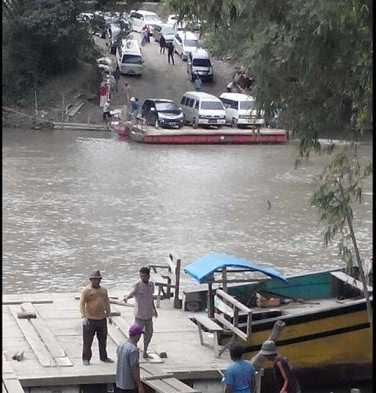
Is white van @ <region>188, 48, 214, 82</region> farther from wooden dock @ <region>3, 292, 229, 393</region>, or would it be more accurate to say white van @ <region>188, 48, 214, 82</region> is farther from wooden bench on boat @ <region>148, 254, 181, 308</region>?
wooden dock @ <region>3, 292, 229, 393</region>

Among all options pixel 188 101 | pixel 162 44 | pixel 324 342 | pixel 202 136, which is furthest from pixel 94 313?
pixel 162 44

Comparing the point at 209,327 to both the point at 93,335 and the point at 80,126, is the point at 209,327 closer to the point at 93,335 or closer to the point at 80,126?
the point at 93,335

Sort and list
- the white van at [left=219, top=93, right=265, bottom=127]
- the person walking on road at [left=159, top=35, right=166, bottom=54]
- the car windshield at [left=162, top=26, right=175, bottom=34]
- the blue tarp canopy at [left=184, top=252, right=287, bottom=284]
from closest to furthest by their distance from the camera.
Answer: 1. the blue tarp canopy at [left=184, top=252, right=287, bottom=284]
2. the white van at [left=219, top=93, right=265, bottom=127]
3. the person walking on road at [left=159, top=35, right=166, bottom=54]
4. the car windshield at [left=162, top=26, right=175, bottom=34]

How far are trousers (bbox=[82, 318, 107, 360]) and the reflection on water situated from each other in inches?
267

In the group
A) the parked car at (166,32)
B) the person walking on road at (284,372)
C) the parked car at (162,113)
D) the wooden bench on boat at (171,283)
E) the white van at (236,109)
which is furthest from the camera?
the parked car at (166,32)

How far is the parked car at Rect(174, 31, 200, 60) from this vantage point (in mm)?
57781

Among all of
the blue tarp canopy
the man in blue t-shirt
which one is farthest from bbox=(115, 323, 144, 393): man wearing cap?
the blue tarp canopy

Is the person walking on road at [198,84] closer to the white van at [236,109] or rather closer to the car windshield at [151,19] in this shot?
the white van at [236,109]

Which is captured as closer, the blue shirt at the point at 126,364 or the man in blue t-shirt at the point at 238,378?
the man in blue t-shirt at the point at 238,378

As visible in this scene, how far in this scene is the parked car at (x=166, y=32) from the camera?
59.8 m

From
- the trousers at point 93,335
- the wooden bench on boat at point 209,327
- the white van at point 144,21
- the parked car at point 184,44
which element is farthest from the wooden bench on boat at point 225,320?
the white van at point 144,21

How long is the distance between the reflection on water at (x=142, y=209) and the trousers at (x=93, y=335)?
677cm

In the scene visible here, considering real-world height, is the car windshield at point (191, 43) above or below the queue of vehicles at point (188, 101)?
above

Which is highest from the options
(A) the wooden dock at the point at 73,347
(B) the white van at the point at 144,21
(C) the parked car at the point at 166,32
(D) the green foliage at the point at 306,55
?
(B) the white van at the point at 144,21
